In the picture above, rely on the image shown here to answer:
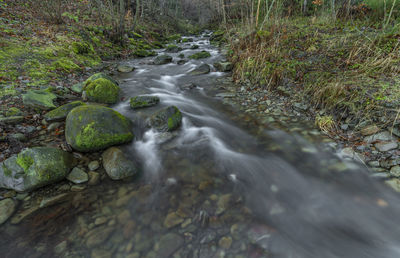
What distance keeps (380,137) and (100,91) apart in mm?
5826

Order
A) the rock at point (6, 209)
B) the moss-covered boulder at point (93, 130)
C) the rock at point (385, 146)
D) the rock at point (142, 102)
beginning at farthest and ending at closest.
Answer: the rock at point (142, 102) < the moss-covered boulder at point (93, 130) < the rock at point (385, 146) < the rock at point (6, 209)

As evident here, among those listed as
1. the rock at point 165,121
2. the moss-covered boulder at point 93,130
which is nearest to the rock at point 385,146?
the rock at point 165,121

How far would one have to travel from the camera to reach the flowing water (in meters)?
1.97

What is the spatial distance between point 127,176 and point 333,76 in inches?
182

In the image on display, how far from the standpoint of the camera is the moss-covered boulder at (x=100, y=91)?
15.2ft

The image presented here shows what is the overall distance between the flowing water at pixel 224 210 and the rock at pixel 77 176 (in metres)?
0.21

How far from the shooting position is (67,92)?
4.90m

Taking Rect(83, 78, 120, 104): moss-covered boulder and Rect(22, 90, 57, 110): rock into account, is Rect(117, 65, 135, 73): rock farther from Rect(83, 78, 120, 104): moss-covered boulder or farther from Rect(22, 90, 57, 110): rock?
Rect(22, 90, 57, 110): rock

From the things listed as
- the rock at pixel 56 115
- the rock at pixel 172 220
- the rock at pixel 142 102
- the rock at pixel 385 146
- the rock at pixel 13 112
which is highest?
the rock at pixel 13 112

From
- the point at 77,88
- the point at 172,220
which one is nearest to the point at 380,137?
the point at 172,220

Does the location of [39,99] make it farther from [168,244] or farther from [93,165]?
[168,244]

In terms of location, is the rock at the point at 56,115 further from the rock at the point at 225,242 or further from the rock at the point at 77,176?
the rock at the point at 225,242

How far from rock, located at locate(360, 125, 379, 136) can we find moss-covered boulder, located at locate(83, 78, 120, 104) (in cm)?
542

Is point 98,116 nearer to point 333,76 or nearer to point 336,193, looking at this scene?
point 336,193
